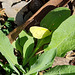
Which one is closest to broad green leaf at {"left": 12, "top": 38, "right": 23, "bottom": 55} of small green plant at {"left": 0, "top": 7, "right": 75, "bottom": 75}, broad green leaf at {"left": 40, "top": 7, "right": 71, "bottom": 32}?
small green plant at {"left": 0, "top": 7, "right": 75, "bottom": 75}

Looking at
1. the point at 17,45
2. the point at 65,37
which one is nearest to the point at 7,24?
the point at 17,45

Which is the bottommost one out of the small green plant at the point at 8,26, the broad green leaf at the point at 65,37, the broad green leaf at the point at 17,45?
the broad green leaf at the point at 65,37

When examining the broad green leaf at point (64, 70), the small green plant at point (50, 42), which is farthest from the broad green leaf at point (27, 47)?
the broad green leaf at point (64, 70)

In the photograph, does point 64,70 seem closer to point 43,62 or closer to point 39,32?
point 43,62

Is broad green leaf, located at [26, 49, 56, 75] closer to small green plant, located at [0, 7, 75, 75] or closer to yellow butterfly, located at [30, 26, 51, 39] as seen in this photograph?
small green plant, located at [0, 7, 75, 75]

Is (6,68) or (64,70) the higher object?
(6,68)

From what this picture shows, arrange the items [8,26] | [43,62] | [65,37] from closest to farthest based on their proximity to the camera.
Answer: [43,62]
[65,37]
[8,26]

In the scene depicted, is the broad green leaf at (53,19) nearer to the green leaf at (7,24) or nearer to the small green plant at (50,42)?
the small green plant at (50,42)
